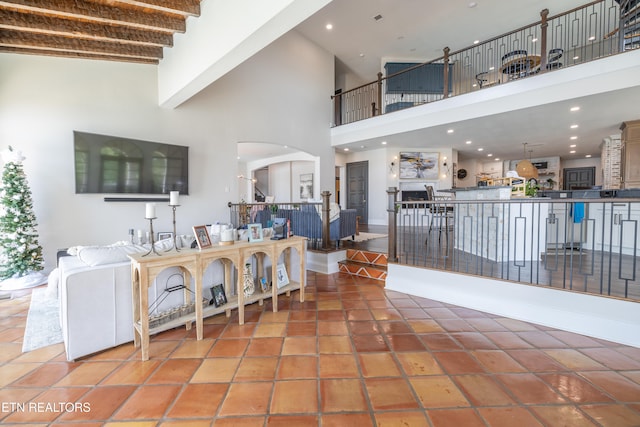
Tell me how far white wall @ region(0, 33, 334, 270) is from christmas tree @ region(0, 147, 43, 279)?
212 mm

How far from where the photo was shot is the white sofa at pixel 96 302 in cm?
192

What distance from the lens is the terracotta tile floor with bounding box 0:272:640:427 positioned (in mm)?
1454

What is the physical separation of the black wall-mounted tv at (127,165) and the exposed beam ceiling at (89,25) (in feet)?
3.76

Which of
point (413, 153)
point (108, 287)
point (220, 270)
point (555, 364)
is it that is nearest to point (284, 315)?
point (220, 270)

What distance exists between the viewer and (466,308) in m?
2.96

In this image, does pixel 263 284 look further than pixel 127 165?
No

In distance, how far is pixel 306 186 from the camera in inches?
412

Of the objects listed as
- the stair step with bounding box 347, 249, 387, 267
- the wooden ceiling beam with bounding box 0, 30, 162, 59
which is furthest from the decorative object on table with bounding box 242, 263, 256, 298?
the wooden ceiling beam with bounding box 0, 30, 162, 59

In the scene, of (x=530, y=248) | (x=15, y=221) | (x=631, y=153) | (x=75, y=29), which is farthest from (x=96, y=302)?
(x=631, y=153)

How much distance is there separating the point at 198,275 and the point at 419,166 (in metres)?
8.07

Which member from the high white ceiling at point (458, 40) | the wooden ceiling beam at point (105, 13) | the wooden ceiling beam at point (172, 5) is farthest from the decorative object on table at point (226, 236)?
the high white ceiling at point (458, 40)

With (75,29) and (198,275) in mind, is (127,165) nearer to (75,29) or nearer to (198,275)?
(75,29)

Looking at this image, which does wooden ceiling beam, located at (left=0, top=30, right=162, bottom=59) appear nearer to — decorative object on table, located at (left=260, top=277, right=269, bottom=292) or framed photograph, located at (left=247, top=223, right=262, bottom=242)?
framed photograph, located at (left=247, top=223, right=262, bottom=242)

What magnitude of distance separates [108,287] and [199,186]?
3.46 m
